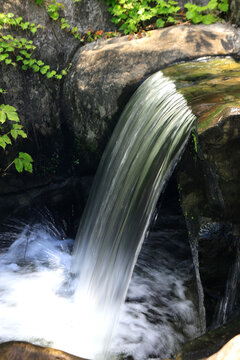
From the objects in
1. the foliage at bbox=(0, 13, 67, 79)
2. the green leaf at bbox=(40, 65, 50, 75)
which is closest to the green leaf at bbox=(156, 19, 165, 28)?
the foliage at bbox=(0, 13, 67, 79)

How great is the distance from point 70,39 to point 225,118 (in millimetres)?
3228

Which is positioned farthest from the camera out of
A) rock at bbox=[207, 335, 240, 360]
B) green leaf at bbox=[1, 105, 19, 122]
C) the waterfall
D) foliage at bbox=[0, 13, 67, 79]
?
foliage at bbox=[0, 13, 67, 79]

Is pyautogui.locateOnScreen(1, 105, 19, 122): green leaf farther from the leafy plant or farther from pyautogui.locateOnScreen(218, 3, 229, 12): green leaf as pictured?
pyautogui.locateOnScreen(218, 3, 229, 12): green leaf

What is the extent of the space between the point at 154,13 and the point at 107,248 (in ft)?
9.87

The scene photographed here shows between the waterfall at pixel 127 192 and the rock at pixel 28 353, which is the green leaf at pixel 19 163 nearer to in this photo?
the waterfall at pixel 127 192

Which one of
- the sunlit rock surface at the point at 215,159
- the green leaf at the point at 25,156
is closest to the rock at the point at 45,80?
the green leaf at the point at 25,156

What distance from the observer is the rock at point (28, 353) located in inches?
74.2

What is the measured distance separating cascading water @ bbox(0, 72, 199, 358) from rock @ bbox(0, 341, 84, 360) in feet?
2.65

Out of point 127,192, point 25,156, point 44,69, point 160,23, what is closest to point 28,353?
point 127,192

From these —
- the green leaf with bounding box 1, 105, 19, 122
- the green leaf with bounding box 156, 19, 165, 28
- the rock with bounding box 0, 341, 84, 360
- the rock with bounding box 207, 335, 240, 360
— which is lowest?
the rock with bounding box 0, 341, 84, 360

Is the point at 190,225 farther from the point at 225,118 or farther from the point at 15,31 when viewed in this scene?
the point at 15,31

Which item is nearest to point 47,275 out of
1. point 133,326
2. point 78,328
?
point 78,328

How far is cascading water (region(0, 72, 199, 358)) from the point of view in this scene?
277 cm

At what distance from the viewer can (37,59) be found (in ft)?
14.9
